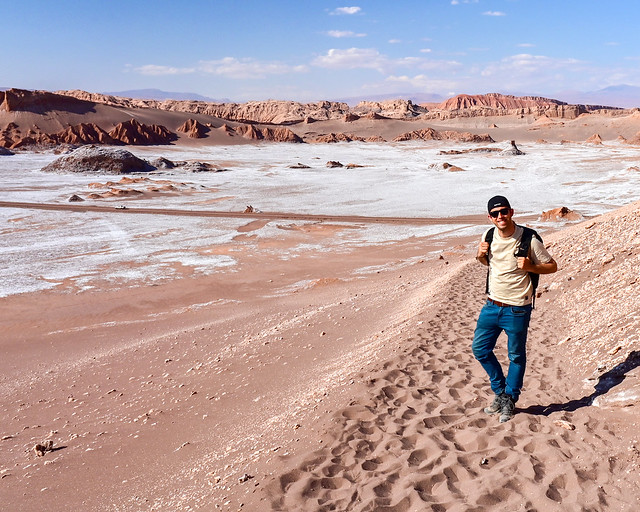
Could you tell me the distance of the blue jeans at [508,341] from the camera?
13.2ft

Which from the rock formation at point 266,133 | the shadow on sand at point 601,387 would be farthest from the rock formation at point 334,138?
the shadow on sand at point 601,387

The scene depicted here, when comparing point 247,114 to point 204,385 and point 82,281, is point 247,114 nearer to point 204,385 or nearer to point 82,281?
point 82,281

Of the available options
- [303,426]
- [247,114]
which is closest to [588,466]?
[303,426]

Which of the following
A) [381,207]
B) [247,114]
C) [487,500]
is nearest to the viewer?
[487,500]

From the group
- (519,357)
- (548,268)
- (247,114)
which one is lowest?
(519,357)

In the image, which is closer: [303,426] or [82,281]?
[303,426]

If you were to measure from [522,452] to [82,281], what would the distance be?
1294cm

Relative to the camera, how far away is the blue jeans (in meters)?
4.02

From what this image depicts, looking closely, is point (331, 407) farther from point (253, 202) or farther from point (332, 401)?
point (253, 202)

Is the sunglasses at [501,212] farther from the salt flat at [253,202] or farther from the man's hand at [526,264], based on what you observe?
the salt flat at [253,202]

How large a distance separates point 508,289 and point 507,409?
1.00m

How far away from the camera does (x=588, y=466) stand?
3592mm

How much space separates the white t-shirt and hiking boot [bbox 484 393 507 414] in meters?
0.84

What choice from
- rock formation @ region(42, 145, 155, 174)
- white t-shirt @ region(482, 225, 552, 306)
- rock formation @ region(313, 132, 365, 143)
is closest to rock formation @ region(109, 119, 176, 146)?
rock formation @ region(313, 132, 365, 143)
